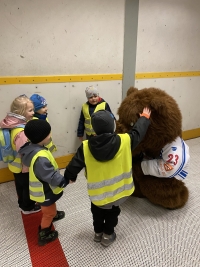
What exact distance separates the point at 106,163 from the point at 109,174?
0.29ft

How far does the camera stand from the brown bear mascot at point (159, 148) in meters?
1.64

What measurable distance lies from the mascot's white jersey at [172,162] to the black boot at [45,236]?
1.04 meters

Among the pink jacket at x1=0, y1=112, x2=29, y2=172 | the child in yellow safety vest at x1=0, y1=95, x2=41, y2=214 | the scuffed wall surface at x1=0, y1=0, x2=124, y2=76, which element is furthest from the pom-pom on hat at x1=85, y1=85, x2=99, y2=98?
the pink jacket at x1=0, y1=112, x2=29, y2=172

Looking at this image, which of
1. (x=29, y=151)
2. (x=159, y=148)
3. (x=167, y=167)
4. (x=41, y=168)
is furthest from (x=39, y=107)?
(x=167, y=167)

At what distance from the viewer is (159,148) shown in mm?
1773

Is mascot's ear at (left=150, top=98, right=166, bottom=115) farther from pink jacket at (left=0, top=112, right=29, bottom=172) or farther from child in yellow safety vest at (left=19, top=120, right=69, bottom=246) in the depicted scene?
pink jacket at (left=0, top=112, right=29, bottom=172)

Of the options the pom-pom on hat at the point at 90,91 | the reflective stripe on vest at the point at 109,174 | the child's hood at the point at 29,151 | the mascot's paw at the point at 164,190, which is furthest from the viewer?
the pom-pom on hat at the point at 90,91

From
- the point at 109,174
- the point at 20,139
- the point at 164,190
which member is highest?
the point at 20,139

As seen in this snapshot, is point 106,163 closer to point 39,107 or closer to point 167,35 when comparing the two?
point 39,107

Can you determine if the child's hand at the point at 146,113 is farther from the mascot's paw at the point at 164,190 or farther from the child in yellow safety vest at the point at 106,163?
the mascot's paw at the point at 164,190

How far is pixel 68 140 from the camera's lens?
112 inches

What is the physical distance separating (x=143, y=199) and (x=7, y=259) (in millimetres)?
1384

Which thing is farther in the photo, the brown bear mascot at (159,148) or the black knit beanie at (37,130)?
the brown bear mascot at (159,148)

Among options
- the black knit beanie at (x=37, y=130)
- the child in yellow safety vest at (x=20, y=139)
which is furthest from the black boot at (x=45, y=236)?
the black knit beanie at (x=37, y=130)
